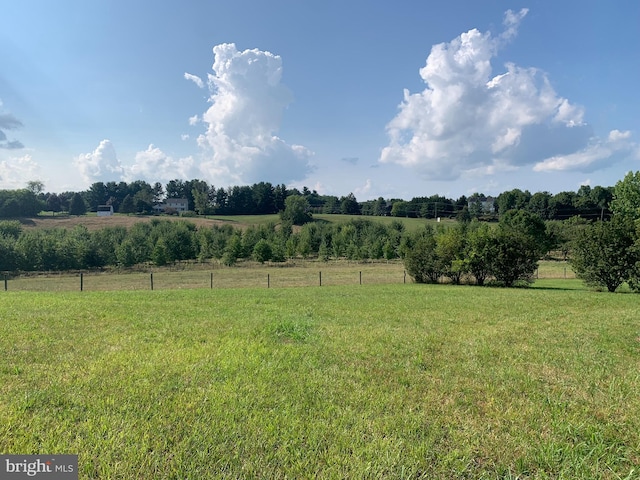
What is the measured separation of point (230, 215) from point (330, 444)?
10812 cm

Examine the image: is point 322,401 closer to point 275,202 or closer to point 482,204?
point 275,202

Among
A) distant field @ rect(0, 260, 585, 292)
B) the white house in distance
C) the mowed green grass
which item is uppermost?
the white house in distance

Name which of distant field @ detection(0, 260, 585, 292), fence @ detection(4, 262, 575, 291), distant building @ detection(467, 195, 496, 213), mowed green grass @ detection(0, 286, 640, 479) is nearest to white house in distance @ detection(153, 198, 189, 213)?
distant field @ detection(0, 260, 585, 292)

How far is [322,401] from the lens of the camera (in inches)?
148

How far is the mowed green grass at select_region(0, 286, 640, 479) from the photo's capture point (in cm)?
278

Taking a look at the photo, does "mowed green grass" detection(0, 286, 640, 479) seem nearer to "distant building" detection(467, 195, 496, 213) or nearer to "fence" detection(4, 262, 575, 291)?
"fence" detection(4, 262, 575, 291)

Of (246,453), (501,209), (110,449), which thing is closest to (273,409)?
(246,453)

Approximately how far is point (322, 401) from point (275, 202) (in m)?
112

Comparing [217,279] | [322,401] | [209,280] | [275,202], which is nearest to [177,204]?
[275,202]

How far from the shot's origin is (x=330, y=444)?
2.96m

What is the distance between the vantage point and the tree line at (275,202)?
96.9m

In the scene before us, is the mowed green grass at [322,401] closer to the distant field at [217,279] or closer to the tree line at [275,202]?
the distant field at [217,279]

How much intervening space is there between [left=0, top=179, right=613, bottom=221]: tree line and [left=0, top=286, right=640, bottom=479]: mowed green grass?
10092 cm

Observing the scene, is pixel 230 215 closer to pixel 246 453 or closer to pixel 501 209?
pixel 501 209
